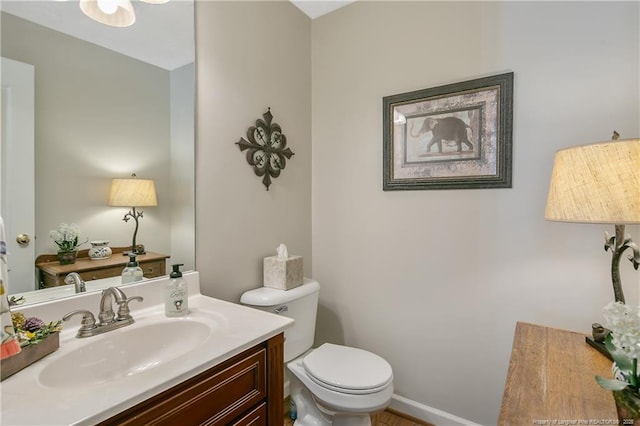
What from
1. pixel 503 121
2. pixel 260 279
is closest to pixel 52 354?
pixel 260 279

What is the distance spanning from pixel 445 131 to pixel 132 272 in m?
1.59

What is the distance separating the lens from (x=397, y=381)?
5.99 ft

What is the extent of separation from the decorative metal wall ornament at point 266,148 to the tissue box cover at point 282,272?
44cm

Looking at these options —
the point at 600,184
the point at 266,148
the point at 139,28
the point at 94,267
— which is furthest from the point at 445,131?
the point at 94,267

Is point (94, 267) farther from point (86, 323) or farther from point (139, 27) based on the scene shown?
point (139, 27)

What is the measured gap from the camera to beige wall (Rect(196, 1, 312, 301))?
1462 mm

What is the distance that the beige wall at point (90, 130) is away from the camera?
986 mm

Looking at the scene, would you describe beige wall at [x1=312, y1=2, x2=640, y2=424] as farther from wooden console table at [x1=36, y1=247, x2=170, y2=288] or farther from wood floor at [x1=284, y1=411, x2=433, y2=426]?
wooden console table at [x1=36, y1=247, x2=170, y2=288]

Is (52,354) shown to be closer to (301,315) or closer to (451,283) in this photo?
(301,315)

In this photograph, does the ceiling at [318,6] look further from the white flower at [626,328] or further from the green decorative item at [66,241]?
the white flower at [626,328]

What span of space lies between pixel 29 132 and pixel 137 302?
0.66 meters

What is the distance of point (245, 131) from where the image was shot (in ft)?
5.43

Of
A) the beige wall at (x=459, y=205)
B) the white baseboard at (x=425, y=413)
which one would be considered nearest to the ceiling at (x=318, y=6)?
the beige wall at (x=459, y=205)

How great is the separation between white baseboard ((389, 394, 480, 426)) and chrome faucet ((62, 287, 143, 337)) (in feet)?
5.00
